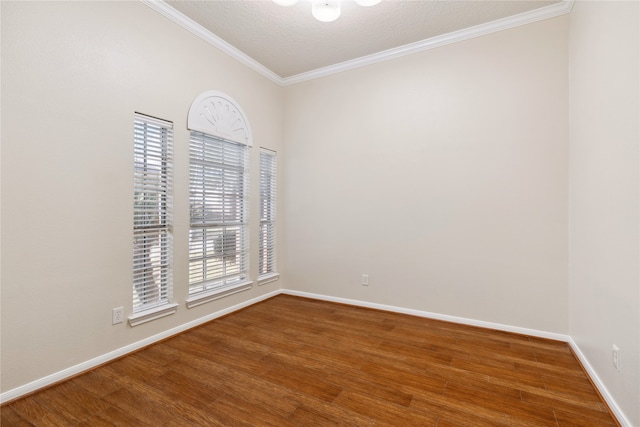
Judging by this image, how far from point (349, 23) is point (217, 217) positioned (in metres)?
2.50

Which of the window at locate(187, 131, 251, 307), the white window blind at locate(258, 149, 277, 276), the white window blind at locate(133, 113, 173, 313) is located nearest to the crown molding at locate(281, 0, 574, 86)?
the white window blind at locate(258, 149, 277, 276)

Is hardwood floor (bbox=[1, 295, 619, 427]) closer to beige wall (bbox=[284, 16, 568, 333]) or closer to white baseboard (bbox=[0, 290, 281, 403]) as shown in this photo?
white baseboard (bbox=[0, 290, 281, 403])

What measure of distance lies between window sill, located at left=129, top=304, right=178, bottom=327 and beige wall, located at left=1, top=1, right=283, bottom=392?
6 centimetres

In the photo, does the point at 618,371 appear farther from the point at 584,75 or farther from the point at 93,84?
the point at 93,84

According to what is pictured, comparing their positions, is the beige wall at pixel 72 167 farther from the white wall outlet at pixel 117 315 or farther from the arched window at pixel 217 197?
the arched window at pixel 217 197

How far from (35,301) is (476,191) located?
3.82 m

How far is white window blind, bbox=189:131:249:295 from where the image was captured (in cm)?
313

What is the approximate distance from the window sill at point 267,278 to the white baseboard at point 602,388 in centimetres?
330

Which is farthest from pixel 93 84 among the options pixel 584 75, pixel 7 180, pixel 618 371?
pixel 618 371

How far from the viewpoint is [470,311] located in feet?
10.3

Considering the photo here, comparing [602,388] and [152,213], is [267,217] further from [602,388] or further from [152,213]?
[602,388]

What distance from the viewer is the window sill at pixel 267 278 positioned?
3958 mm

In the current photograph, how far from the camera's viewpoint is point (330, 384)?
2.06m

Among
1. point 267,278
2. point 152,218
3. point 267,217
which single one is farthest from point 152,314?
point 267,217
